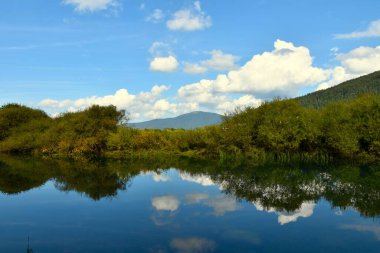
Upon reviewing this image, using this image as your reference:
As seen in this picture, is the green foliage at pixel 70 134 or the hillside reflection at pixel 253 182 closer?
the hillside reflection at pixel 253 182

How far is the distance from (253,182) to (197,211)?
10.2 metres

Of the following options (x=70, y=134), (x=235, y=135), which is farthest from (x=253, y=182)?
(x=70, y=134)

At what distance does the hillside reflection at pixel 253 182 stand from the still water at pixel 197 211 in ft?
0.27

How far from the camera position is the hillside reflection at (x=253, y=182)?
24298mm

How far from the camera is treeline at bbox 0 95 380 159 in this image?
47.7 meters

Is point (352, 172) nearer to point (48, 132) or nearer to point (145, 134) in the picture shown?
point (145, 134)

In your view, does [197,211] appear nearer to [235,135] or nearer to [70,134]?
[235,135]

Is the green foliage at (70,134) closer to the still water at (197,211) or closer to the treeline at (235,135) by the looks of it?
the treeline at (235,135)

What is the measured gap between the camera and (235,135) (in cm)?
5428

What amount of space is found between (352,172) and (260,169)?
900 centimetres

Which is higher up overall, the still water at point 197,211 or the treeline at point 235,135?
the treeline at point 235,135

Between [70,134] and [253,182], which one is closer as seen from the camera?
[253,182]

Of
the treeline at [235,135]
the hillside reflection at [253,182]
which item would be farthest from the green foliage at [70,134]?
the hillside reflection at [253,182]

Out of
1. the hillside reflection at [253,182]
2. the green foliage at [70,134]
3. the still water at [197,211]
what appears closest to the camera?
the still water at [197,211]
